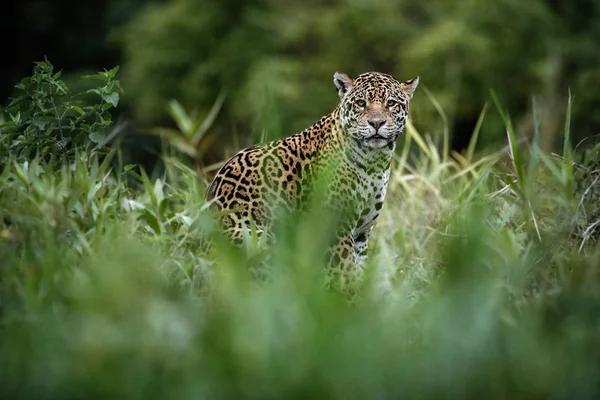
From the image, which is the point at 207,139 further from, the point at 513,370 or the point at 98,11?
the point at 98,11

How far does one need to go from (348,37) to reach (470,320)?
13676 mm

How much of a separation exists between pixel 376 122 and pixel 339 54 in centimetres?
1157

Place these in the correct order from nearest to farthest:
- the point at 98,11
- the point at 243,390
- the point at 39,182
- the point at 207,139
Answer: the point at 243,390 → the point at 39,182 → the point at 207,139 → the point at 98,11

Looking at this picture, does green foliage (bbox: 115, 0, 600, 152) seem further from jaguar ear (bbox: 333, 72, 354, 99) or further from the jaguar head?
the jaguar head

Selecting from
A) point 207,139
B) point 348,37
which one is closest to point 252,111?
Answer: point 348,37

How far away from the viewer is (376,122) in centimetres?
530

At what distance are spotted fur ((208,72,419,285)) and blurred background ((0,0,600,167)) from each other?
8.46 meters

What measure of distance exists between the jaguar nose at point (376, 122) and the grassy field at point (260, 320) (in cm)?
104

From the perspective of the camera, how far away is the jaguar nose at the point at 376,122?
5296 mm

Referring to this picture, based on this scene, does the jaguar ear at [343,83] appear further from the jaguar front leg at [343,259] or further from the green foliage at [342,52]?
the green foliage at [342,52]

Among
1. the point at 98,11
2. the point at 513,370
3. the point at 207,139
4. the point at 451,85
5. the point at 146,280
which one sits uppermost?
the point at 98,11

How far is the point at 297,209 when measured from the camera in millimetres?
5301

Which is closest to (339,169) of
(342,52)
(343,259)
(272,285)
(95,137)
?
(343,259)

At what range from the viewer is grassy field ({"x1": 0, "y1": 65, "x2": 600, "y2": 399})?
10.3ft
